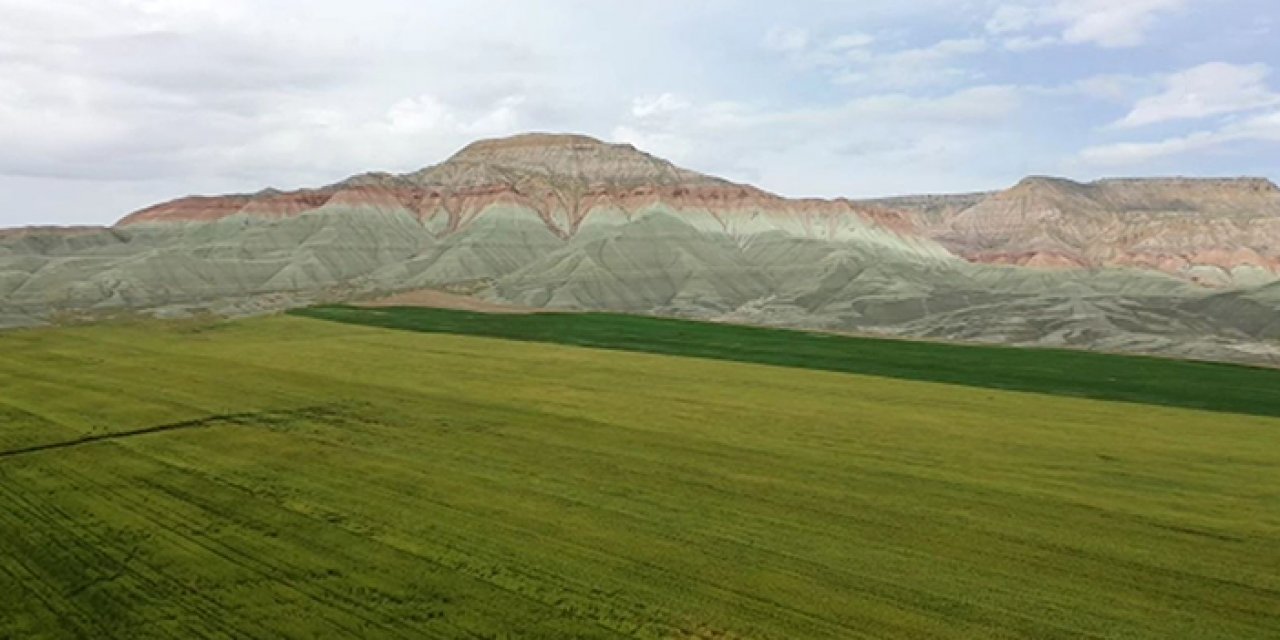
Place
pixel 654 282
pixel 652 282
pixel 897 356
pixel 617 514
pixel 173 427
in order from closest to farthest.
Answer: pixel 617 514 < pixel 173 427 < pixel 897 356 < pixel 652 282 < pixel 654 282

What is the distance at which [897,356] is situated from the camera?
65.3 m

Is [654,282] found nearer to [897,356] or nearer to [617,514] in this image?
[897,356]

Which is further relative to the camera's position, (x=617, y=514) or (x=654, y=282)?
(x=654, y=282)

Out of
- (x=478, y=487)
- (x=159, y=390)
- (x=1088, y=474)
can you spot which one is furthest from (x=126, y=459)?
(x=1088, y=474)


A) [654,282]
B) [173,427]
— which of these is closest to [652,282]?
[654,282]

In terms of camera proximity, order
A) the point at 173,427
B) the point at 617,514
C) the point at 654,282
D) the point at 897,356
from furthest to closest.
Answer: the point at 654,282 < the point at 897,356 < the point at 173,427 < the point at 617,514

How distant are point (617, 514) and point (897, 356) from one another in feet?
147

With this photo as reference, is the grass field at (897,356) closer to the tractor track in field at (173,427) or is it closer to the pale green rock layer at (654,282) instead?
the pale green rock layer at (654,282)

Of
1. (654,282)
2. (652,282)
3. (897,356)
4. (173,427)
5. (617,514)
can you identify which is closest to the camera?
(617,514)

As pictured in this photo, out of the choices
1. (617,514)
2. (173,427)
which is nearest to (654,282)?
(173,427)

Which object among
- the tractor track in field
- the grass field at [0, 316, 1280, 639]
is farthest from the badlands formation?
the tractor track in field

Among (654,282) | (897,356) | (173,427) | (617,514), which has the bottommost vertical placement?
(617,514)

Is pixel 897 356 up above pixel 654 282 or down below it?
below

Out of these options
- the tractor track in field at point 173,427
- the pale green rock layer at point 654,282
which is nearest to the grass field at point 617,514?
the tractor track in field at point 173,427
